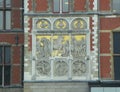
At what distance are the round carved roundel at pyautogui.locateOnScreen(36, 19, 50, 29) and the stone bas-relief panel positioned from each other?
0.43 meters

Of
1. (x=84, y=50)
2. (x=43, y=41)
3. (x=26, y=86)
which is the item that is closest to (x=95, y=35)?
(x=84, y=50)

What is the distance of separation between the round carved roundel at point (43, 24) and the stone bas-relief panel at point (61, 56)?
43 centimetres

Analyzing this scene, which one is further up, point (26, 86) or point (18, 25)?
point (18, 25)

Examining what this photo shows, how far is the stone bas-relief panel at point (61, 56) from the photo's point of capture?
78.3 feet

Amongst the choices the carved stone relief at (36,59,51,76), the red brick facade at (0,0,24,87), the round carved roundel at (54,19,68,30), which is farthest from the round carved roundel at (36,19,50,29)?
the red brick facade at (0,0,24,87)

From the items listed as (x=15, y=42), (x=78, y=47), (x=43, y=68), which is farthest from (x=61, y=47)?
(x=15, y=42)

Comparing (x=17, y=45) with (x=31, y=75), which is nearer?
(x=31, y=75)

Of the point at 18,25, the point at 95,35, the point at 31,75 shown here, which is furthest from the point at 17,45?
the point at 95,35

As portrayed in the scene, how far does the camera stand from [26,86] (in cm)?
2386

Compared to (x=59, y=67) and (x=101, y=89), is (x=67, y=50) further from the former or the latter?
(x=101, y=89)

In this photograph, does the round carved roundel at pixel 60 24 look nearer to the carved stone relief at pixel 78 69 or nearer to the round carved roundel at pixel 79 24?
the round carved roundel at pixel 79 24

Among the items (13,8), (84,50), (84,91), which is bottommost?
(84,91)

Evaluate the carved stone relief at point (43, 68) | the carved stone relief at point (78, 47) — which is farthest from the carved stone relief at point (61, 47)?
the carved stone relief at point (43, 68)

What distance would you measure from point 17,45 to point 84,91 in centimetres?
442
